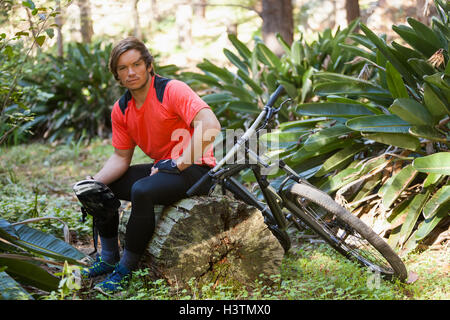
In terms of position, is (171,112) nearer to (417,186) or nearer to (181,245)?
(181,245)

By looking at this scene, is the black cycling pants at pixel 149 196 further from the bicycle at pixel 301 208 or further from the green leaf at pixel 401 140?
the green leaf at pixel 401 140

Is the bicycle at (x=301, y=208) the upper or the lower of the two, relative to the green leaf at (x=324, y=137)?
lower

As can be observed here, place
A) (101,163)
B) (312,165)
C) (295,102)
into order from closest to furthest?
(312,165) < (295,102) < (101,163)

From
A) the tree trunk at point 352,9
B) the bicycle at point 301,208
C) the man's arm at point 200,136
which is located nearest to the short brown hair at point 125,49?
the man's arm at point 200,136

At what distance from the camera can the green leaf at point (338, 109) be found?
3.92 metres

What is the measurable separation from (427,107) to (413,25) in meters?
0.72

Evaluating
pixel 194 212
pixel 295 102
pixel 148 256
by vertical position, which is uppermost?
pixel 295 102

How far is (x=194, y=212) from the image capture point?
2.88 m

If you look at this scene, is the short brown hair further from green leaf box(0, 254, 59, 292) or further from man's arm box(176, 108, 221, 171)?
green leaf box(0, 254, 59, 292)

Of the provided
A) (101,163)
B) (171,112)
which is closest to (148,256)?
(171,112)

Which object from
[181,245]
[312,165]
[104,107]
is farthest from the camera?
[104,107]

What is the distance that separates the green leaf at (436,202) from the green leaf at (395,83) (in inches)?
30.9

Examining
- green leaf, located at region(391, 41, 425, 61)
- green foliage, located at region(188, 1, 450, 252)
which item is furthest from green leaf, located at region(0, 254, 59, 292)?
green leaf, located at region(391, 41, 425, 61)

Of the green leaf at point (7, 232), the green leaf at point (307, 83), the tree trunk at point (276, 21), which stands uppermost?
the tree trunk at point (276, 21)
